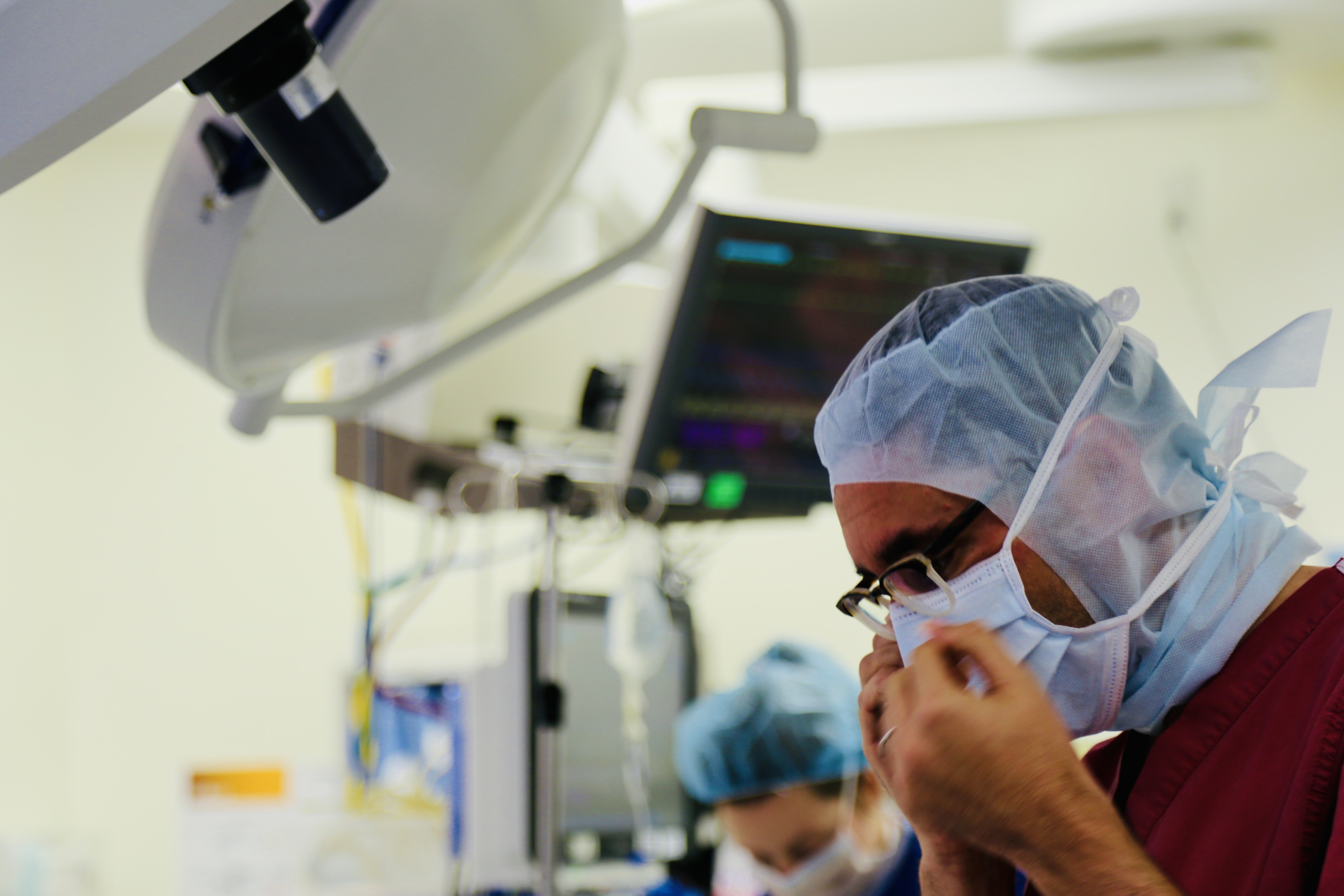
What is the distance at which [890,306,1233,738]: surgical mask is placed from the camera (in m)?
0.76

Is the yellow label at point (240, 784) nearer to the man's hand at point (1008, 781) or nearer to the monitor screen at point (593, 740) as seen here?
the monitor screen at point (593, 740)

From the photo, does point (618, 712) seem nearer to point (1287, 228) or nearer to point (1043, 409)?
point (1043, 409)

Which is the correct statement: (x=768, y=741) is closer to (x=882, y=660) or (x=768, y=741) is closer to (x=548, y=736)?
(x=548, y=736)

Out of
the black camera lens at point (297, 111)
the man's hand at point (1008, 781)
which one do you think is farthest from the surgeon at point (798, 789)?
the black camera lens at point (297, 111)

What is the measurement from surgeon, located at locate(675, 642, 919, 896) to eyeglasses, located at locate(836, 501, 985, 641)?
1.09 meters

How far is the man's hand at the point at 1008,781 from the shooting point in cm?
62

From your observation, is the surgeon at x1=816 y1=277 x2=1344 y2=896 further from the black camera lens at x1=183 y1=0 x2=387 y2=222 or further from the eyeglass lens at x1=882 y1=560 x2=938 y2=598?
the black camera lens at x1=183 y1=0 x2=387 y2=222

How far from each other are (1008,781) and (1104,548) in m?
0.20

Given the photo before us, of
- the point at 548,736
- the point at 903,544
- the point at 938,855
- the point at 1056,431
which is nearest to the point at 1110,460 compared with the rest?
the point at 1056,431

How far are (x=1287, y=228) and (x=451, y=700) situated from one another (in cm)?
229

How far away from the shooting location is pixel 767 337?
5.50 ft

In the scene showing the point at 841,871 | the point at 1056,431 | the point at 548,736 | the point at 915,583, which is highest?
the point at 1056,431

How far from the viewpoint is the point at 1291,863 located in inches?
25.8

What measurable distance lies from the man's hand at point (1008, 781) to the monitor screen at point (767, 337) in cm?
97
